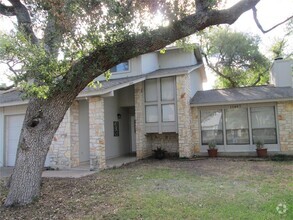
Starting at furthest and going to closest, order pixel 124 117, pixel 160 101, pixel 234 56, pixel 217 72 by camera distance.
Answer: pixel 217 72 → pixel 234 56 → pixel 124 117 → pixel 160 101

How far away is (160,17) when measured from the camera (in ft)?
23.1

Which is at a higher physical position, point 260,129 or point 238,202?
point 260,129

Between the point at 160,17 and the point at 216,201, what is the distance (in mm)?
4675

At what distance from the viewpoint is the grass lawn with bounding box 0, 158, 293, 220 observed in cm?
507

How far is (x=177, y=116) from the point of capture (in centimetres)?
1277

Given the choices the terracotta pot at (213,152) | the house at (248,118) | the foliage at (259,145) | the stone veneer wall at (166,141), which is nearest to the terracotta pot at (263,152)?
the foliage at (259,145)

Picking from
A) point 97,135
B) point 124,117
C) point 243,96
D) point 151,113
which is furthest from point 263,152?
point 97,135

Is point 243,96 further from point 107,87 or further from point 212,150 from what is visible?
point 107,87

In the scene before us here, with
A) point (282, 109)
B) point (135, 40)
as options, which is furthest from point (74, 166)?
point (282, 109)

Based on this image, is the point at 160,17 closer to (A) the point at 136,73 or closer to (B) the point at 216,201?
(B) the point at 216,201

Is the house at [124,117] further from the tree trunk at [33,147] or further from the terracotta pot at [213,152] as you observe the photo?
the tree trunk at [33,147]

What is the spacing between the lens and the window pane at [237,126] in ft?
43.2

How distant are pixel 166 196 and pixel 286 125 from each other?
8.70m

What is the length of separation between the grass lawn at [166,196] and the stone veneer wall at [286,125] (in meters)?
3.82
